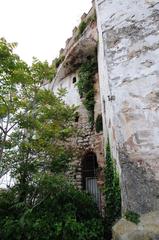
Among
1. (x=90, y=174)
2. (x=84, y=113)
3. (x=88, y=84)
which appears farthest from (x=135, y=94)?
(x=88, y=84)

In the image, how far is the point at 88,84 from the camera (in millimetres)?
11367

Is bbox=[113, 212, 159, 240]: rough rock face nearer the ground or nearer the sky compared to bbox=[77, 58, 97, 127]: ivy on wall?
nearer the ground

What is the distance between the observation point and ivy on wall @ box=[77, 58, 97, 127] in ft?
35.5

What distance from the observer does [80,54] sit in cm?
1191

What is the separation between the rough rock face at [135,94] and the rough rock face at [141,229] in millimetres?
241

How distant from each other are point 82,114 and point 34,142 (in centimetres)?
423

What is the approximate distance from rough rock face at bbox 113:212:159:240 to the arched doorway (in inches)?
195

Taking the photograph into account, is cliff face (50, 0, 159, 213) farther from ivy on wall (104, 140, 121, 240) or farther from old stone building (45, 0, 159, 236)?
ivy on wall (104, 140, 121, 240)

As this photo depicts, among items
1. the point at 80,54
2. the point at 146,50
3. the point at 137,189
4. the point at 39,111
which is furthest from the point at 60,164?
the point at 80,54

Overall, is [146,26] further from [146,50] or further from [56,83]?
[56,83]

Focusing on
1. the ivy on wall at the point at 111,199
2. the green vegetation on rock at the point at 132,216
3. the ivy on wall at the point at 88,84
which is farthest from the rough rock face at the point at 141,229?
the ivy on wall at the point at 88,84

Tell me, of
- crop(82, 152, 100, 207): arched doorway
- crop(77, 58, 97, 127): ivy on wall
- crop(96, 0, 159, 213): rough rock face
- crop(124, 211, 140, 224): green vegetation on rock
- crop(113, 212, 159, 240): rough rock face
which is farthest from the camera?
crop(77, 58, 97, 127): ivy on wall

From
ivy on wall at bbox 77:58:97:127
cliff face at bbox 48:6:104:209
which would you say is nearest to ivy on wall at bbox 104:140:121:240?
cliff face at bbox 48:6:104:209

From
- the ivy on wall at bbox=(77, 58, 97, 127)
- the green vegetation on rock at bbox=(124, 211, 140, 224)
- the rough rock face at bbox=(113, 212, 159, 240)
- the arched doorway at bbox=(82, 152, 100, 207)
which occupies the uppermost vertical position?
the ivy on wall at bbox=(77, 58, 97, 127)
